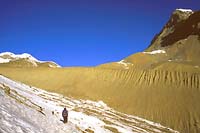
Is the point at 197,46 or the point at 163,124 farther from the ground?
the point at 197,46

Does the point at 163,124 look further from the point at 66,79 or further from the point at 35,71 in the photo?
the point at 35,71

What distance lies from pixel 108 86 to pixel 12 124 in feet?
160

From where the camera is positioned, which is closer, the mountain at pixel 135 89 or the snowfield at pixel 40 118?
the snowfield at pixel 40 118

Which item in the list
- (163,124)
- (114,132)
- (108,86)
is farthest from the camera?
(108,86)

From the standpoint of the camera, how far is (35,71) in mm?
68750

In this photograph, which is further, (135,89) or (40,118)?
(135,89)

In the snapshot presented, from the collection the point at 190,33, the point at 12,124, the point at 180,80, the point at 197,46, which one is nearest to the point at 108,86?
the point at 180,80

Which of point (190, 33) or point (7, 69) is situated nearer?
point (7, 69)

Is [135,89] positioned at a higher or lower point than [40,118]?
lower

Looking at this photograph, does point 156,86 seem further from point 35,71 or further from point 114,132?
point 114,132

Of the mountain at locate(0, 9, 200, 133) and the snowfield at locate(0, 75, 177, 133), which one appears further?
the mountain at locate(0, 9, 200, 133)

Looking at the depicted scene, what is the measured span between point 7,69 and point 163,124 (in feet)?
125

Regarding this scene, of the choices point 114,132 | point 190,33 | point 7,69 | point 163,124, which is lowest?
point 163,124

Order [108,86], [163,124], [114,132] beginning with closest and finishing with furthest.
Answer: [114,132] → [163,124] → [108,86]
